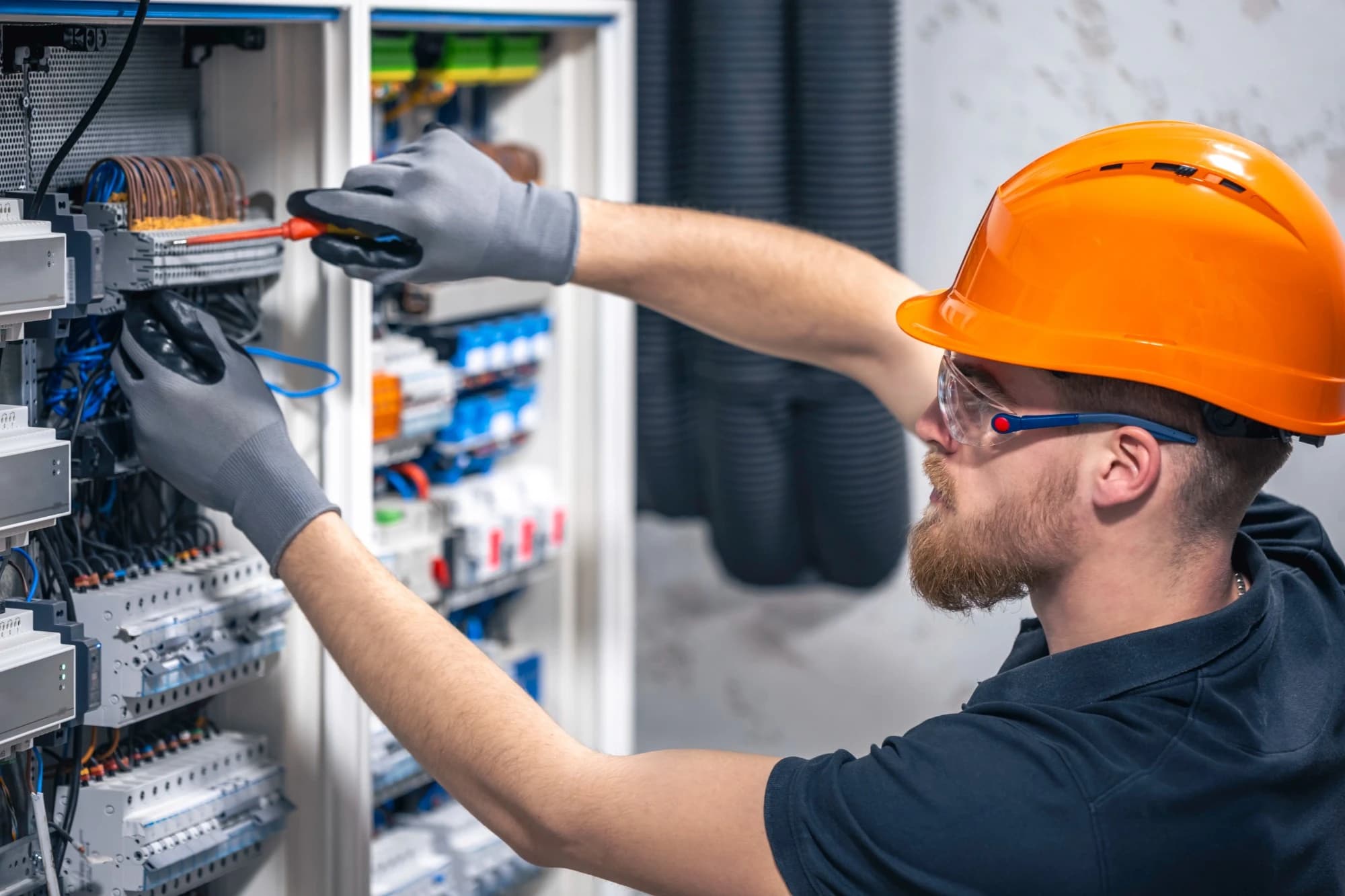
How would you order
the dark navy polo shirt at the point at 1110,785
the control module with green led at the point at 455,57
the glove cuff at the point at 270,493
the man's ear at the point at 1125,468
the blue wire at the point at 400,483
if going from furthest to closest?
the blue wire at the point at 400,483 < the control module with green led at the point at 455,57 < the glove cuff at the point at 270,493 < the man's ear at the point at 1125,468 < the dark navy polo shirt at the point at 1110,785

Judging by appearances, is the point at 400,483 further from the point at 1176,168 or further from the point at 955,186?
the point at 955,186

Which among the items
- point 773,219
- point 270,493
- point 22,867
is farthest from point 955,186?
point 22,867

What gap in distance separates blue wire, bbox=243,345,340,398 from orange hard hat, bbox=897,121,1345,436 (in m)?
0.65

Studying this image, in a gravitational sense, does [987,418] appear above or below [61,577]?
above

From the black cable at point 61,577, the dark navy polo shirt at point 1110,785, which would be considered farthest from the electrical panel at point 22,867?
the dark navy polo shirt at point 1110,785

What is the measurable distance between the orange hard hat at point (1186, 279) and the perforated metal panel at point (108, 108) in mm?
846

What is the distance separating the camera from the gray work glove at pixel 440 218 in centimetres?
129

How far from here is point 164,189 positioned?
1.29 meters

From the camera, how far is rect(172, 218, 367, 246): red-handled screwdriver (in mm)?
1275

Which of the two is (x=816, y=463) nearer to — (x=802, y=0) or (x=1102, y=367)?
(x=802, y=0)

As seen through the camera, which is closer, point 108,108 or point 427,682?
point 427,682

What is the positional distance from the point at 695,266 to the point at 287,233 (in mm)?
449

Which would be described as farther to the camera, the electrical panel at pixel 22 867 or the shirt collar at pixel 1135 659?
the electrical panel at pixel 22 867

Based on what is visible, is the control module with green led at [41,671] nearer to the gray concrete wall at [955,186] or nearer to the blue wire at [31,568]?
the blue wire at [31,568]
